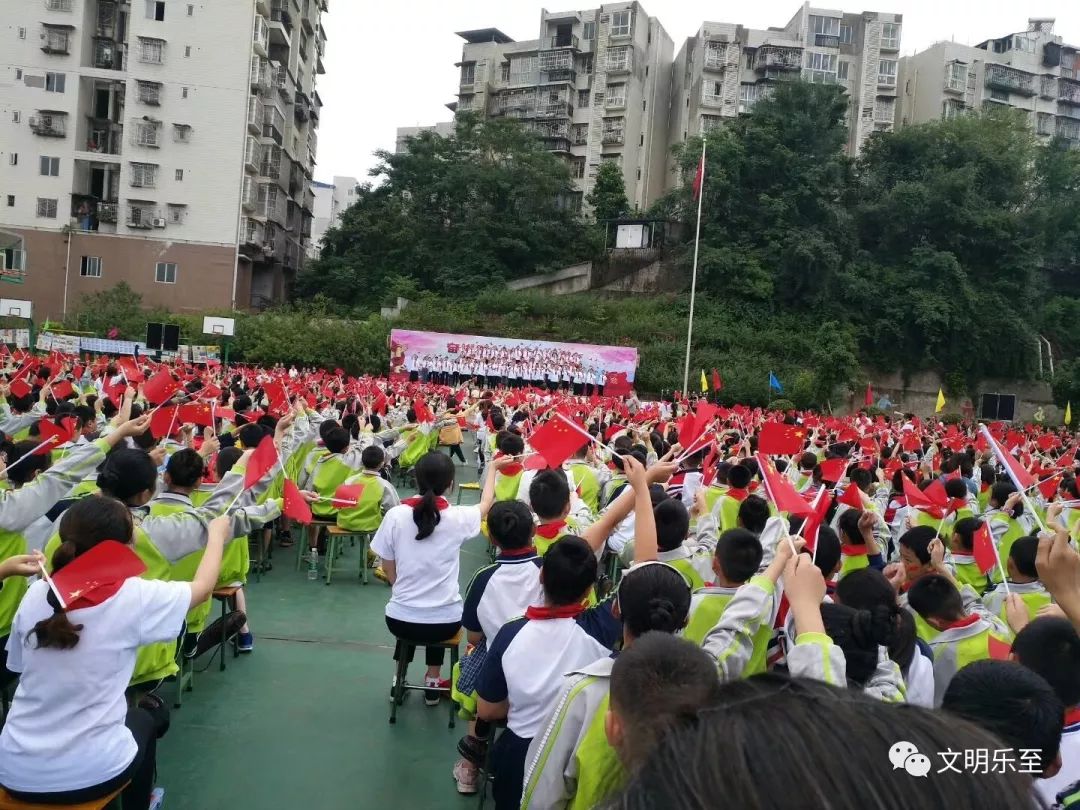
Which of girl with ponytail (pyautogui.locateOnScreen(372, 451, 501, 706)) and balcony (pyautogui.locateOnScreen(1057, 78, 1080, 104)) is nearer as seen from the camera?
girl with ponytail (pyautogui.locateOnScreen(372, 451, 501, 706))

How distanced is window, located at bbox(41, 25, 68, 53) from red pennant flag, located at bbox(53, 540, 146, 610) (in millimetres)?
35025

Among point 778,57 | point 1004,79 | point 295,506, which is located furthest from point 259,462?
point 1004,79

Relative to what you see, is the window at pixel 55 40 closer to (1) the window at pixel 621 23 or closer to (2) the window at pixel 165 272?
(2) the window at pixel 165 272

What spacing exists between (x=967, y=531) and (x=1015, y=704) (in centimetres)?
321

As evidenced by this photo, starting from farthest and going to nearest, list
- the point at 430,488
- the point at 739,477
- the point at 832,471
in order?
the point at 739,477
the point at 832,471
the point at 430,488

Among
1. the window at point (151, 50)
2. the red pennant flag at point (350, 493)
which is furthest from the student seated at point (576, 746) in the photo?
the window at point (151, 50)

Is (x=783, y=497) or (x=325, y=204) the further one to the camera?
(x=325, y=204)

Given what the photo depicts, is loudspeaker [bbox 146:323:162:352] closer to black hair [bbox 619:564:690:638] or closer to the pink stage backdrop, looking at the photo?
the pink stage backdrop

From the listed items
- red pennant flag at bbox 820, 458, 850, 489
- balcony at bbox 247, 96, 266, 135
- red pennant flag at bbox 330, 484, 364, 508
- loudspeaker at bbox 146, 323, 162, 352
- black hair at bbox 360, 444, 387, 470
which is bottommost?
red pennant flag at bbox 330, 484, 364, 508

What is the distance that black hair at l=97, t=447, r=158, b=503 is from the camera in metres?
3.21

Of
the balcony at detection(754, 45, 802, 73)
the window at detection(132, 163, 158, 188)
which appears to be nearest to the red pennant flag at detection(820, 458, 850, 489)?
the window at detection(132, 163, 158, 188)

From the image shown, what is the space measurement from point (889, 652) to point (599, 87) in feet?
137

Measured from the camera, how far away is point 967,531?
182 inches

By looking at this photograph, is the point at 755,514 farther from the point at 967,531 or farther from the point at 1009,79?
the point at 1009,79
